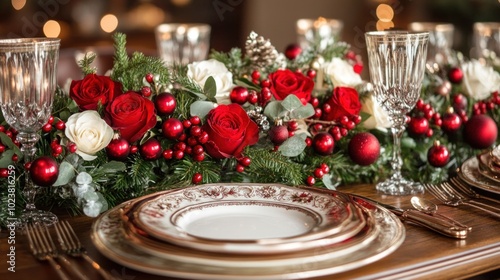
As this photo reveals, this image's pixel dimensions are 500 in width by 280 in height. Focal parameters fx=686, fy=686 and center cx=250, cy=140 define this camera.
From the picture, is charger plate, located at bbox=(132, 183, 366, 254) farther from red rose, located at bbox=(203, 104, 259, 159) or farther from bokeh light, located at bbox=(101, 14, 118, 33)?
bokeh light, located at bbox=(101, 14, 118, 33)

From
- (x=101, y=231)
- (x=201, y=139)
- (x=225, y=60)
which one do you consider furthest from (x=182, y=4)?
(x=101, y=231)

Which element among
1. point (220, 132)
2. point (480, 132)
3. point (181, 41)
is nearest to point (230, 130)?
point (220, 132)

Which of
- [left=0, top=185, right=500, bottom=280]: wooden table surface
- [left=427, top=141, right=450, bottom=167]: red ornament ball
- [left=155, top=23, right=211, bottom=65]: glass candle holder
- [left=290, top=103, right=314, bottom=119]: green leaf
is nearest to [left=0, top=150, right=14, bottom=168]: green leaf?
[left=0, top=185, right=500, bottom=280]: wooden table surface

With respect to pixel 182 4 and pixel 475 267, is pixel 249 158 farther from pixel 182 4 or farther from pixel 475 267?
pixel 182 4

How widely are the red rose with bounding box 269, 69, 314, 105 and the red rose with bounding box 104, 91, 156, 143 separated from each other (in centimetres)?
23

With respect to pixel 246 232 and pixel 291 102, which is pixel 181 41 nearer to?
pixel 291 102

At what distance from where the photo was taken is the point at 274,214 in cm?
85

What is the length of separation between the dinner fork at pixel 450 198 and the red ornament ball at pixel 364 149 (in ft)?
0.33

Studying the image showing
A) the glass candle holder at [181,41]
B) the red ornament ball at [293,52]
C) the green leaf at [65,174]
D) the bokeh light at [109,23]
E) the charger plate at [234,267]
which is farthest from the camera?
the bokeh light at [109,23]

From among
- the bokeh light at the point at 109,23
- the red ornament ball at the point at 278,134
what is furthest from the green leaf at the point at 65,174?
the bokeh light at the point at 109,23

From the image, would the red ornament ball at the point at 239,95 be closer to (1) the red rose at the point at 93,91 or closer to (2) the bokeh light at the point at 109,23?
(1) the red rose at the point at 93,91

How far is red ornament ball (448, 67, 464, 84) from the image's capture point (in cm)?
138

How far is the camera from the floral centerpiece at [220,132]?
3.23 feet

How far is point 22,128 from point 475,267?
0.62 m
